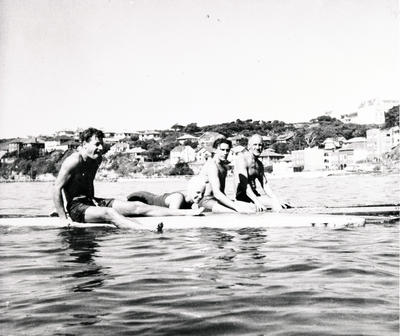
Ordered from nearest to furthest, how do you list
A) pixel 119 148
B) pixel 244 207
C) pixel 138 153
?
1. pixel 244 207
2. pixel 138 153
3. pixel 119 148

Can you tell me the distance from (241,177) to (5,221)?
14.6 feet

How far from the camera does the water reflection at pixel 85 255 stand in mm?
4461

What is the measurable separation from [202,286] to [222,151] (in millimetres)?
4795

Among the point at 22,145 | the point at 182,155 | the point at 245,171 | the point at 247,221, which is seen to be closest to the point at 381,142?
the point at 182,155

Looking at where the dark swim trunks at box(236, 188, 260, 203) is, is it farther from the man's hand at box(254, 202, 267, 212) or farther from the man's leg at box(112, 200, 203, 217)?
the man's leg at box(112, 200, 203, 217)

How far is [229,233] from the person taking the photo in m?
7.61

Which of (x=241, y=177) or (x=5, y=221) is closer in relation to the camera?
(x=5, y=221)

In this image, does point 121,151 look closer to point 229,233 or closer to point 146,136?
point 146,136

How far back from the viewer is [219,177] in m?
9.19

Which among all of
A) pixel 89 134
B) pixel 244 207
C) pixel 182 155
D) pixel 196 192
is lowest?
pixel 244 207

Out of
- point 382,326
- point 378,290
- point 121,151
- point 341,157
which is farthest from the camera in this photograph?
point 121,151

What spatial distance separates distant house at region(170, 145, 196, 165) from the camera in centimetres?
12425

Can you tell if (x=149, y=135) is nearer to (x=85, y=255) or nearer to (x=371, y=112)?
(x=371, y=112)

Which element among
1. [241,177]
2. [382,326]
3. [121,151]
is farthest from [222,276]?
[121,151]
